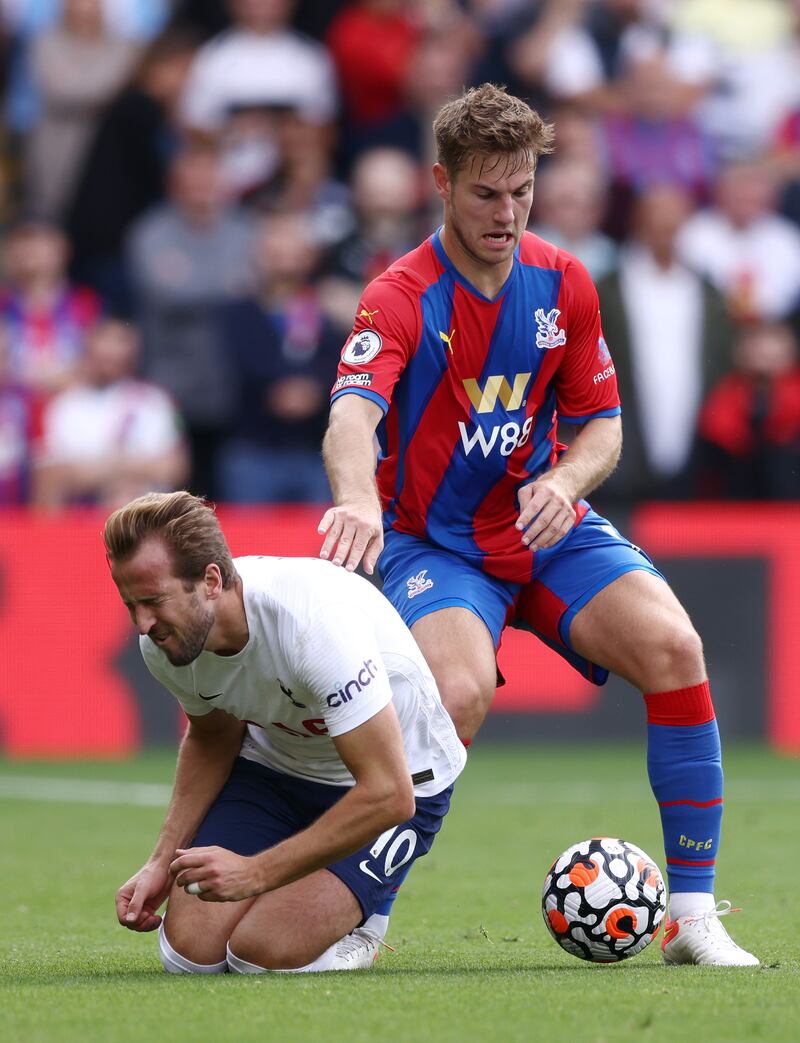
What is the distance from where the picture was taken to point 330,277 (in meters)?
12.4

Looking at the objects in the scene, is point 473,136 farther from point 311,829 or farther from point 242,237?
point 242,237

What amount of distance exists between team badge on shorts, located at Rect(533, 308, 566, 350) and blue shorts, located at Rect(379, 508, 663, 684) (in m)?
0.61

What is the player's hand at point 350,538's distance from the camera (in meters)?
4.91

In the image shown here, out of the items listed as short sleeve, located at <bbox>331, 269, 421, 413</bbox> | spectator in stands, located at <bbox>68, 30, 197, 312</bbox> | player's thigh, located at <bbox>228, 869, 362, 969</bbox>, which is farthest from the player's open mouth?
spectator in stands, located at <bbox>68, 30, 197, 312</bbox>

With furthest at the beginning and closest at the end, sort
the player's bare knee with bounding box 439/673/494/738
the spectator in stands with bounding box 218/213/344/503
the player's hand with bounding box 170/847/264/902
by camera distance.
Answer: the spectator in stands with bounding box 218/213/344/503, the player's bare knee with bounding box 439/673/494/738, the player's hand with bounding box 170/847/264/902

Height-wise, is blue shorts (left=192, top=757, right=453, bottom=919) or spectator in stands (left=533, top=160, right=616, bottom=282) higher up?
spectator in stands (left=533, top=160, right=616, bottom=282)

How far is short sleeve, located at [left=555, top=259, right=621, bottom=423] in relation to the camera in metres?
5.88

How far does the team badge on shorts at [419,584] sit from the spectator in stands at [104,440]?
20.5 feet

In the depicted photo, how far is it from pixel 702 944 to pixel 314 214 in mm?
8513

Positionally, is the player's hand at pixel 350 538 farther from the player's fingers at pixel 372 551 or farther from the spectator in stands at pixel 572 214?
the spectator in stands at pixel 572 214

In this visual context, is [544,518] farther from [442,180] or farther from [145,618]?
[145,618]

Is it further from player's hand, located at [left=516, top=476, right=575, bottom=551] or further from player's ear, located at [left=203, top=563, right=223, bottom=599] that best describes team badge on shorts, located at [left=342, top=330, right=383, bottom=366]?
player's ear, located at [left=203, top=563, right=223, bottom=599]

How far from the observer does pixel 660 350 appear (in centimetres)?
1255

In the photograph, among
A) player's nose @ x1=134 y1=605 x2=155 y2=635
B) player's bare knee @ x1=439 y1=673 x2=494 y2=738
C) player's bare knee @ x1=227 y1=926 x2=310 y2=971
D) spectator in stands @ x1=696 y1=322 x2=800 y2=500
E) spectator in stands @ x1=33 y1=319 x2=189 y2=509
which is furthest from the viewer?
spectator in stands @ x1=696 y1=322 x2=800 y2=500
